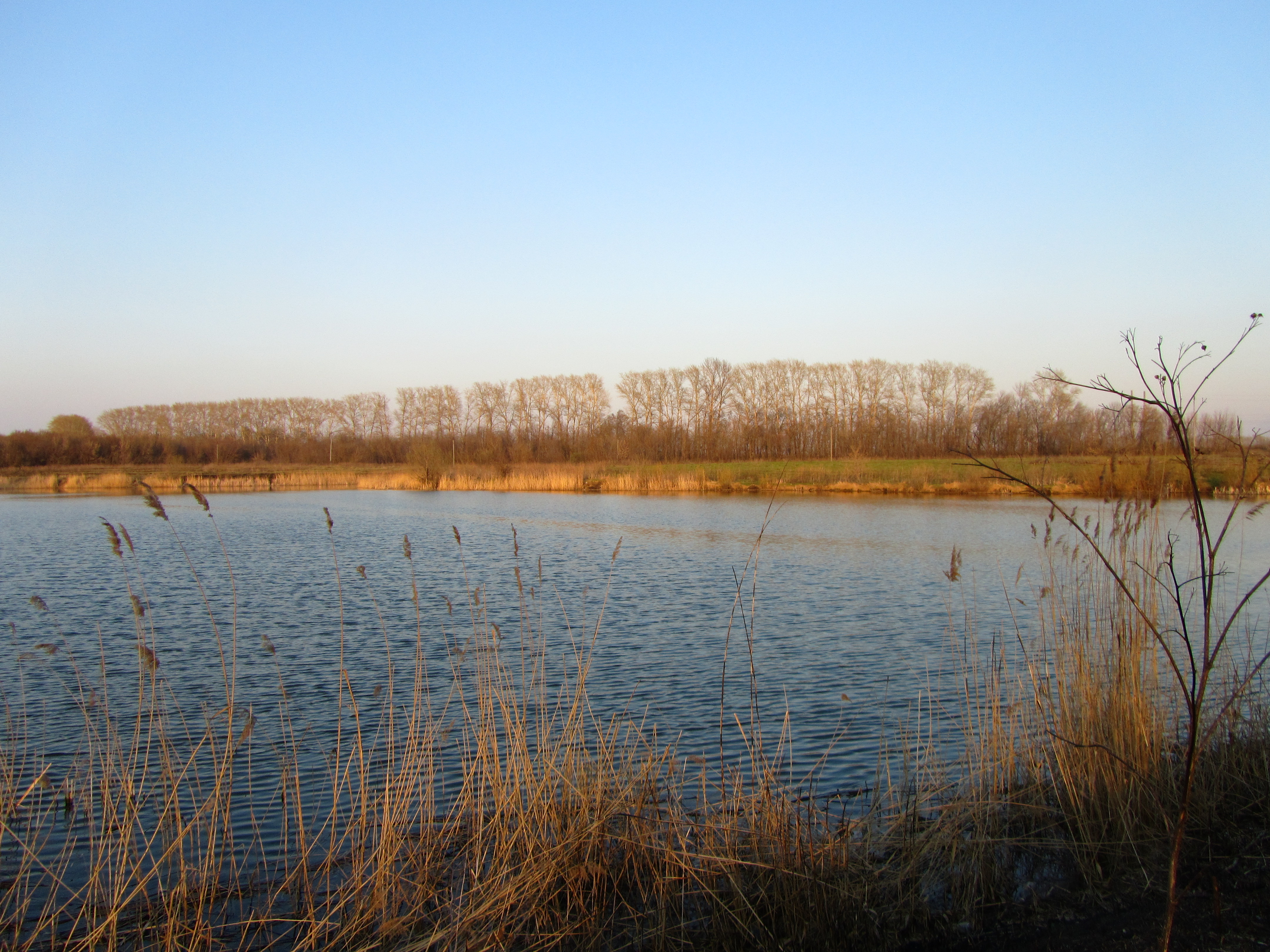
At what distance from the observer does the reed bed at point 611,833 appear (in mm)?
3135

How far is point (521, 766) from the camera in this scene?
3961mm

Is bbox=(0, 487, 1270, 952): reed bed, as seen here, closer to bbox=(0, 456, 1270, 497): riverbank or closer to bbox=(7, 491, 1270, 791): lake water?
bbox=(7, 491, 1270, 791): lake water

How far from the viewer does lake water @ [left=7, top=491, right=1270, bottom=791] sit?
671cm

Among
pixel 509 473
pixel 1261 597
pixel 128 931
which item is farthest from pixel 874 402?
pixel 128 931

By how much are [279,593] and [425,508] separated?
59.3 feet

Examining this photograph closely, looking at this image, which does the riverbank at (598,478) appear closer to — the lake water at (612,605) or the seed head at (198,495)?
the lake water at (612,605)

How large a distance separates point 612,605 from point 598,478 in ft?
83.7

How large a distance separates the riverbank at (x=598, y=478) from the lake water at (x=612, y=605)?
8.66m

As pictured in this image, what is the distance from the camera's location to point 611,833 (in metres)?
3.54

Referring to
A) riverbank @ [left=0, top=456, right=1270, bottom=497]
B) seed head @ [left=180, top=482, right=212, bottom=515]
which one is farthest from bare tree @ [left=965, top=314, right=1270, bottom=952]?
riverbank @ [left=0, top=456, right=1270, bottom=497]

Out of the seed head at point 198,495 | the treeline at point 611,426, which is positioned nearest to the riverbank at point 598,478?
the treeline at point 611,426

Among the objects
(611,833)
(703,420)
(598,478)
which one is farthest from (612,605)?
(703,420)

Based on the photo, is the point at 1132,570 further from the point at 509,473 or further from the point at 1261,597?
the point at 509,473

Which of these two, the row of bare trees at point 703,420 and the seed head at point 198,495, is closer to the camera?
the seed head at point 198,495
